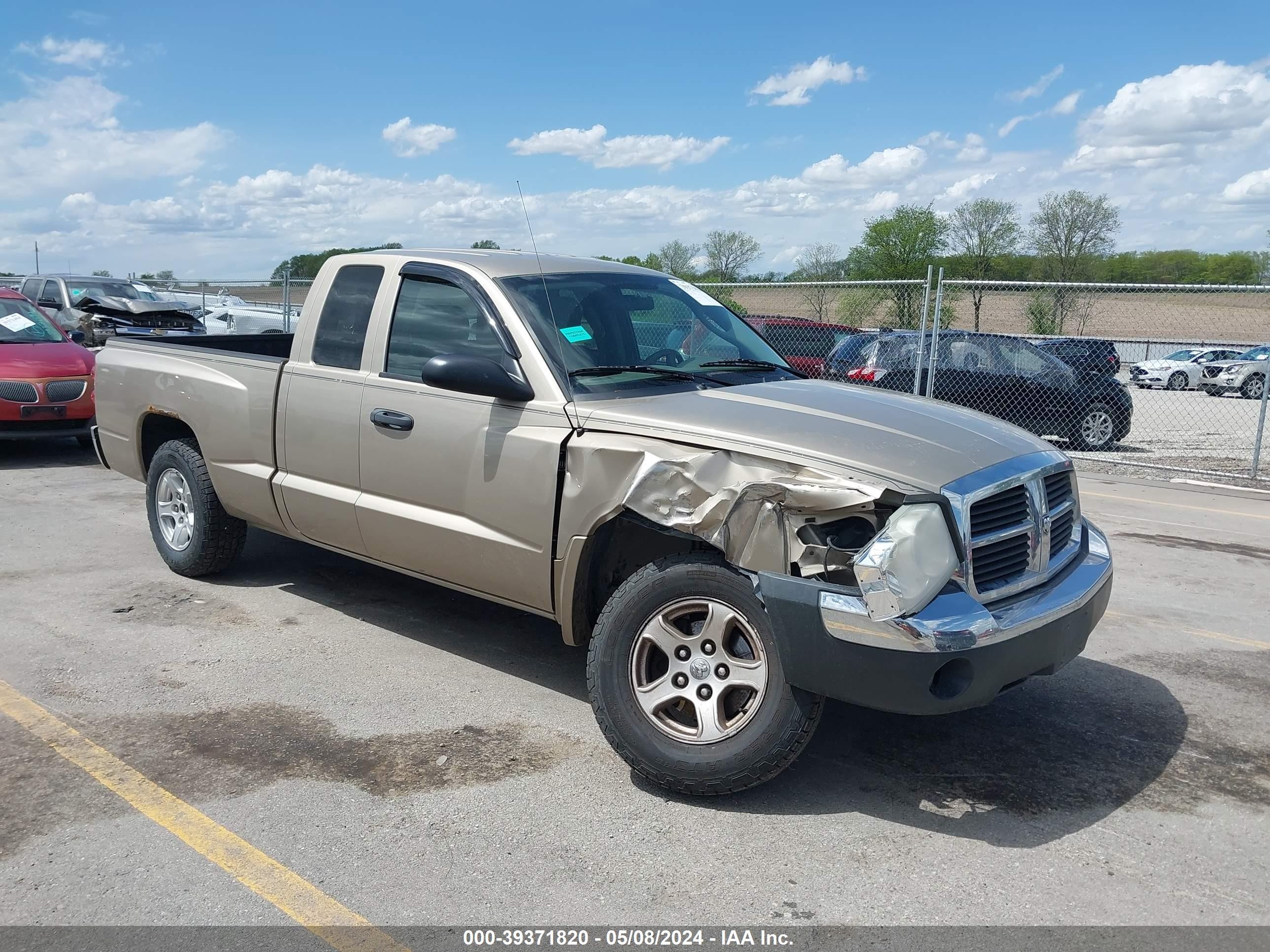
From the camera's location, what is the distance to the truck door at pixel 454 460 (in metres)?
4.33

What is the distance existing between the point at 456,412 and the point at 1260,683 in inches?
162

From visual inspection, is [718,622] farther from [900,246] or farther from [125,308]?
[900,246]

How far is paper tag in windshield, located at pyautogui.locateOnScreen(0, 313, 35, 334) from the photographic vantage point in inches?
453

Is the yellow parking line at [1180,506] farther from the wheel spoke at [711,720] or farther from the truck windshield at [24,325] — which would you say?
the truck windshield at [24,325]

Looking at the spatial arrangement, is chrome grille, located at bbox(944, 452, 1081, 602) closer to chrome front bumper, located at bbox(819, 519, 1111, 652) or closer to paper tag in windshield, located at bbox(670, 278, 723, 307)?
chrome front bumper, located at bbox(819, 519, 1111, 652)

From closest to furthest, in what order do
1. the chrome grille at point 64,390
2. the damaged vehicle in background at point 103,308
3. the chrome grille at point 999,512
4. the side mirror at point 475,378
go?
the chrome grille at point 999,512 < the side mirror at point 475,378 < the chrome grille at point 64,390 < the damaged vehicle in background at point 103,308

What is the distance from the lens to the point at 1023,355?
48.5ft

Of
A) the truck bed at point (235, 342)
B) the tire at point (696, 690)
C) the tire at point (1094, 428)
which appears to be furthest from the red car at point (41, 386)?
the tire at point (1094, 428)

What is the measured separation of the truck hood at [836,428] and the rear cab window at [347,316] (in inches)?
62.5

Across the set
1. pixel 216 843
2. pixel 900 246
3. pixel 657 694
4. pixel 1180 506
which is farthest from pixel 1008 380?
pixel 900 246

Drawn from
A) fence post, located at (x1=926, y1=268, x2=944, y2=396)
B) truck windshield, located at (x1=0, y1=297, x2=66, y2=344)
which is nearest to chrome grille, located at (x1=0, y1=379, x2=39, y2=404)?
truck windshield, located at (x1=0, y1=297, x2=66, y2=344)

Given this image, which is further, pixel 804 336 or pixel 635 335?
pixel 804 336

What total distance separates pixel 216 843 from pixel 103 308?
1613 centimetres

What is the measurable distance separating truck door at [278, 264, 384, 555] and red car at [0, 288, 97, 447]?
21.0 ft
